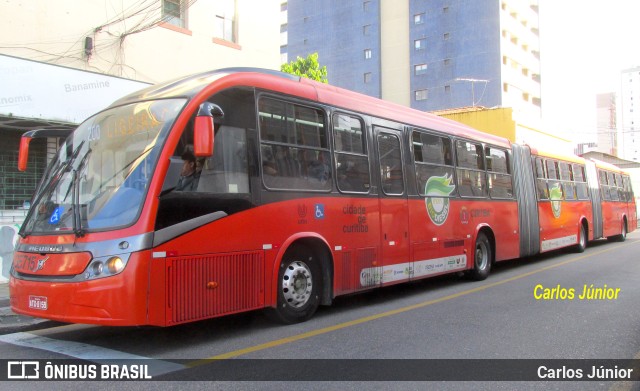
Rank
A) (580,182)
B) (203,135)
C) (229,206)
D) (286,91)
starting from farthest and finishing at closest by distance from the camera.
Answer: (580,182)
(286,91)
(229,206)
(203,135)

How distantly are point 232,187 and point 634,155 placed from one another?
74.4m

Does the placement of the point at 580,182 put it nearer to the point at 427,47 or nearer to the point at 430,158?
the point at 430,158

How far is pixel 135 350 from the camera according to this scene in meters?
5.66

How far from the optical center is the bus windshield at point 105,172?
209 inches

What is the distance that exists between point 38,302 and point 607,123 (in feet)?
281

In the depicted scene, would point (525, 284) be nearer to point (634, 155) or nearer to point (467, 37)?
point (467, 37)

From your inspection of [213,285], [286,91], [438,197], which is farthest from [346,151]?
[213,285]

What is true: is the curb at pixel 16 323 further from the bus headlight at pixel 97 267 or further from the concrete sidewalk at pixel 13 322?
the bus headlight at pixel 97 267

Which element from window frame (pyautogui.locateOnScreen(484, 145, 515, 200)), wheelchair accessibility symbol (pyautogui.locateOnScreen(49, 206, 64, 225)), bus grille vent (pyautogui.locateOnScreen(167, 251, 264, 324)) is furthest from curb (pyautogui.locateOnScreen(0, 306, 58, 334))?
window frame (pyautogui.locateOnScreen(484, 145, 515, 200))

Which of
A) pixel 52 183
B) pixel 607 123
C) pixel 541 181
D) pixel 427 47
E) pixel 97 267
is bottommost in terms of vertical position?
pixel 97 267

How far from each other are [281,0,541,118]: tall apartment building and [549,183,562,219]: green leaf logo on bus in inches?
1243

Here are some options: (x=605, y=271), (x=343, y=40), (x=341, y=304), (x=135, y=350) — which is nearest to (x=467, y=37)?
(x=343, y=40)

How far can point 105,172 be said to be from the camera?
5.59 m

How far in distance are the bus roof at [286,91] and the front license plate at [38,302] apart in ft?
7.85
